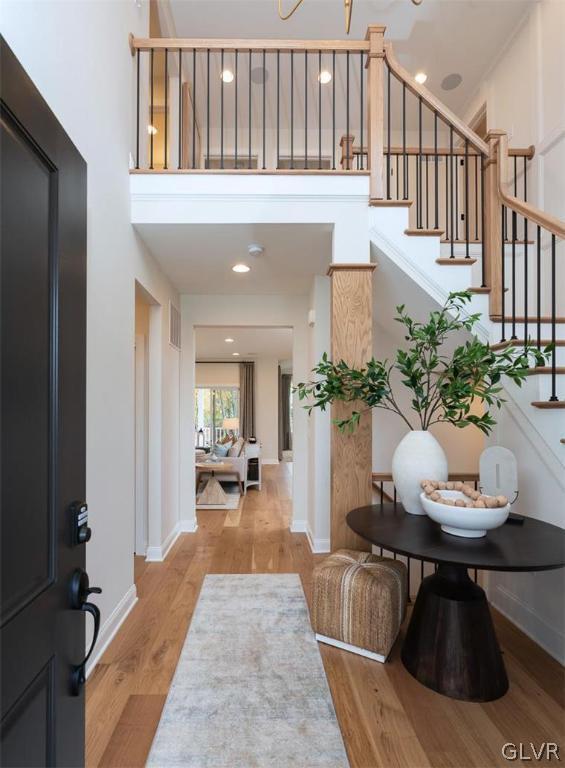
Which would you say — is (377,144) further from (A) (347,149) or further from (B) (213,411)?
(B) (213,411)

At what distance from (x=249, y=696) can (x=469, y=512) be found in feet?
4.29

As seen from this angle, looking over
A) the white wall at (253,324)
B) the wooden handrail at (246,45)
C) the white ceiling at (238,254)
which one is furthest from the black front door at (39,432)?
the white wall at (253,324)

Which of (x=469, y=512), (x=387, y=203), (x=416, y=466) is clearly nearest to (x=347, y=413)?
Result: (x=416, y=466)

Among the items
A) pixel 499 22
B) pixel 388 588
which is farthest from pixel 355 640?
pixel 499 22

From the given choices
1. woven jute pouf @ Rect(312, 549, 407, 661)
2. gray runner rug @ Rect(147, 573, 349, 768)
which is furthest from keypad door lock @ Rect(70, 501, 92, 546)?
woven jute pouf @ Rect(312, 549, 407, 661)

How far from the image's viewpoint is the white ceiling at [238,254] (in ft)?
9.49

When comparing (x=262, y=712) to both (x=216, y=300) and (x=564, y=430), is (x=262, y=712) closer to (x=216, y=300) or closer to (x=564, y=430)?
(x=564, y=430)

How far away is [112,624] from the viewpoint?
239 centimetres

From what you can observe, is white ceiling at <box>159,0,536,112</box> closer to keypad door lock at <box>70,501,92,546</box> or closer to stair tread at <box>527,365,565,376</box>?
stair tread at <box>527,365,565,376</box>

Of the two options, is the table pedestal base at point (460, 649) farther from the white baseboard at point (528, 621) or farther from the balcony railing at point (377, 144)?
the balcony railing at point (377, 144)

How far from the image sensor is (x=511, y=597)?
2537 mm

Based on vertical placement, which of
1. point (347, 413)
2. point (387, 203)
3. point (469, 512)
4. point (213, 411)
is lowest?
point (213, 411)

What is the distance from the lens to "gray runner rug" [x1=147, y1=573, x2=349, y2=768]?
62.6 inches

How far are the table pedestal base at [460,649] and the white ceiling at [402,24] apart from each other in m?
4.92
